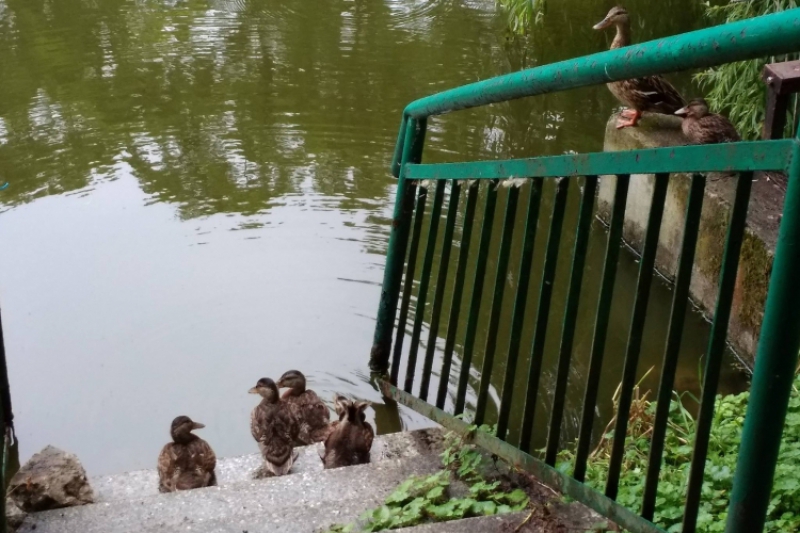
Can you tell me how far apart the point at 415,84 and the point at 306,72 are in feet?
5.28

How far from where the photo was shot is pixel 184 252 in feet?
23.7

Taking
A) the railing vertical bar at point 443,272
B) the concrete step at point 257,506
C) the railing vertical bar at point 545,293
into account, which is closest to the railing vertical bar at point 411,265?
the railing vertical bar at point 443,272

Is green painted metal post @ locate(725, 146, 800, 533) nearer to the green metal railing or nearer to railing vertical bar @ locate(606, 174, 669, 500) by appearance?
the green metal railing

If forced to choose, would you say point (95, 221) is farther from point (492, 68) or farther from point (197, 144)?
point (492, 68)

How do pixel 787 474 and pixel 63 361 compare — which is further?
pixel 63 361

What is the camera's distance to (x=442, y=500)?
10.3 feet

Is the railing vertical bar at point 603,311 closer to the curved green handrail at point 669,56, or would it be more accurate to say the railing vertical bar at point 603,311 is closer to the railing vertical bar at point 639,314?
the railing vertical bar at point 639,314

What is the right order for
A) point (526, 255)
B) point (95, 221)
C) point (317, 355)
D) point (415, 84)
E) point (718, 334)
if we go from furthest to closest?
point (415, 84), point (95, 221), point (317, 355), point (526, 255), point (718, 334)

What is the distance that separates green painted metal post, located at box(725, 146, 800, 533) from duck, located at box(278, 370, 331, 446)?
10.5ft

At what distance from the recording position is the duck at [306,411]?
4.92 meters

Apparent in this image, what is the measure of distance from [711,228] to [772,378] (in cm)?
408

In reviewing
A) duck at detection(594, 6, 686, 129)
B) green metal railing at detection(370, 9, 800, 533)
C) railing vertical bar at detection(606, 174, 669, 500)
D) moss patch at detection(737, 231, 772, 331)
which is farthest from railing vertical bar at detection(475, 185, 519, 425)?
duck at detection(594, 6, 686, 129)

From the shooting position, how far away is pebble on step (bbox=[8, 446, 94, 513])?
11.3ft

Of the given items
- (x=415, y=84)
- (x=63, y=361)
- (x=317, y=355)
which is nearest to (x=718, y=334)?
(x=317, y=355)
